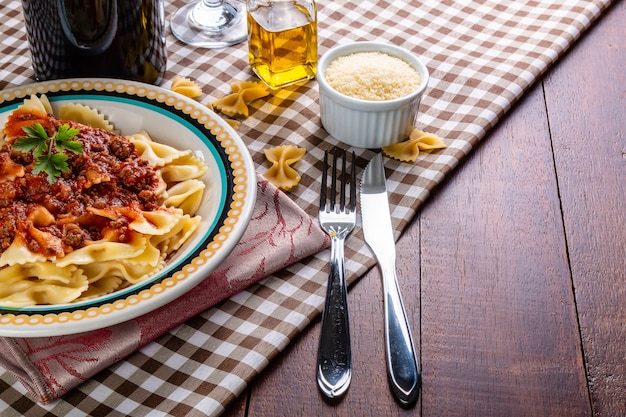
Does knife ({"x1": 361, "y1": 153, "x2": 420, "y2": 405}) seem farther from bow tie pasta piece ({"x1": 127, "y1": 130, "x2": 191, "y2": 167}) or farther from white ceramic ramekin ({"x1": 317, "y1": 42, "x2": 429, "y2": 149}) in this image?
bow tie pasta piece ({"x1": 127, "y1": 130, "x2": 191, "y2": 167})

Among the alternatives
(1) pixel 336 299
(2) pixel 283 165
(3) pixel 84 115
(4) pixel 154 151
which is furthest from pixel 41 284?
(2) pixel 283 165

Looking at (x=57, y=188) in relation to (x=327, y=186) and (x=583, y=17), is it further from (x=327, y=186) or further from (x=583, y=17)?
(x=583, y=17)

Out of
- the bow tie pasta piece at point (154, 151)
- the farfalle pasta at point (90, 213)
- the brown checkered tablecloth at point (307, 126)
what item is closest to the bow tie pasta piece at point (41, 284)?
the farfalle pasta at point (90, 213)

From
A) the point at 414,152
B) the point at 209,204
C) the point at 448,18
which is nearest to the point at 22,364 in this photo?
the point at 209,204

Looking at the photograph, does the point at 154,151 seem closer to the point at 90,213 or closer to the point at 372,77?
the point at 90,213

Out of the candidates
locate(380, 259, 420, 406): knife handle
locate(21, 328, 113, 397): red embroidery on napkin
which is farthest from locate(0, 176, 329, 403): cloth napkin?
locate(380, 259, 420, 406): knife handle

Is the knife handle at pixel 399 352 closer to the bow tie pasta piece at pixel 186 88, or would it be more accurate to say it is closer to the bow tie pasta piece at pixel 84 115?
the bow tie pasta piece at pixel 84 115
